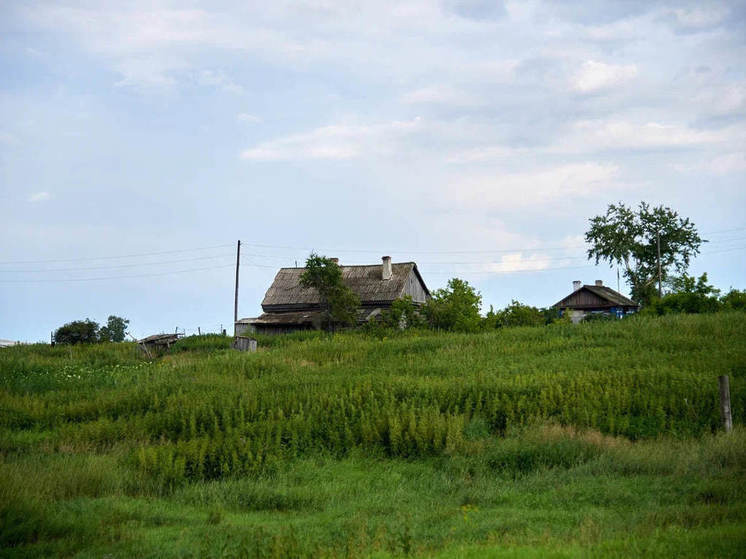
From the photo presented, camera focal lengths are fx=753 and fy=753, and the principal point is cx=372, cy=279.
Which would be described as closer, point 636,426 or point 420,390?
point 636,426

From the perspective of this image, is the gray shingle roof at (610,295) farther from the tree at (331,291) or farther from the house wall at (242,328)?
the house wall at (242,328)

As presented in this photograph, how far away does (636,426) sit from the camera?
2105 centimetres

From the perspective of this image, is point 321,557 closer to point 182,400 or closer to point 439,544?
point 439,544

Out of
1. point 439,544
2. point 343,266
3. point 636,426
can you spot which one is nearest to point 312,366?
point 636,426

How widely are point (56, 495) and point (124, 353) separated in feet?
99.0

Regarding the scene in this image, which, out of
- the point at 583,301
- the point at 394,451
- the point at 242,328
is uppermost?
the point at 583,301

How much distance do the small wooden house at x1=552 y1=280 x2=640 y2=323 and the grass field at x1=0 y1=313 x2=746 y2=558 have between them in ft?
127

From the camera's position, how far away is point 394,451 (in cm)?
1992

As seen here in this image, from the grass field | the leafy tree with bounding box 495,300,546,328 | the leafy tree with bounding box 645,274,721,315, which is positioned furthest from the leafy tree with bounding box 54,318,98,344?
the leafy tree with bounding box 645,274,721,315

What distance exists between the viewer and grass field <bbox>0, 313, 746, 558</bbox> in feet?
35.5

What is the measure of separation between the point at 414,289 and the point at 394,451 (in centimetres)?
4134

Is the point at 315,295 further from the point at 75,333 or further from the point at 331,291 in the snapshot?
the point at 75,333

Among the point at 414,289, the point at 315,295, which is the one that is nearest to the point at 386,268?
the point at 414,289

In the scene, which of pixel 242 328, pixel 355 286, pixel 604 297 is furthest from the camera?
pixel 604 297
